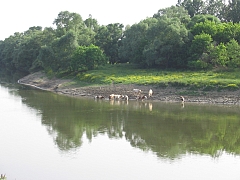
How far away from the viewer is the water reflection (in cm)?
3344

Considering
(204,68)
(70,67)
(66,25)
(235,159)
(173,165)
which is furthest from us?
(66,25)

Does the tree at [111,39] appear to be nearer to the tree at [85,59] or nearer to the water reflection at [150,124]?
the tree at [85,59]

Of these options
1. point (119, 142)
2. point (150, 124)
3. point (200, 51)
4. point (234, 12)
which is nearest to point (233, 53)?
point (200, 51)

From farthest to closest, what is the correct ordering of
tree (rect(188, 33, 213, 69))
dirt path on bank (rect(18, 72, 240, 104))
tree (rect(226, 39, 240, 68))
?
tree (rect(188, 33, 213, 69)) → tree (rect(226, 39, 240, 68)) → dirt path on bank (rect(18, 72, 240, 104))

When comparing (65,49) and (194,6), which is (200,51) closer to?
(65,49)

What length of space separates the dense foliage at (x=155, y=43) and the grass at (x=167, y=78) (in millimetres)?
3148

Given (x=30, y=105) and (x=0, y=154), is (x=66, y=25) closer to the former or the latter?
(x=30, y=105)

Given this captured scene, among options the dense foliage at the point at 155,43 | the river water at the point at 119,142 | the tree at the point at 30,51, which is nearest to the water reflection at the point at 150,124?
the river water at the point at 119,142

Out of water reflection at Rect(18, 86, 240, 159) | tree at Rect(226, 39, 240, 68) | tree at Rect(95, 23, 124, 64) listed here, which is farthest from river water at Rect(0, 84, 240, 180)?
tree at Rect(95, 23, 124, 64)

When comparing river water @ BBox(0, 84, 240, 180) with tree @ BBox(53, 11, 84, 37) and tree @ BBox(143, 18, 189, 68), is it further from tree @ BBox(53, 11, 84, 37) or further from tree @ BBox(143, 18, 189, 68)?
tree @ BBox(53, 11, 84, 37)

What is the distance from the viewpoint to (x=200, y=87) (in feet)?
201

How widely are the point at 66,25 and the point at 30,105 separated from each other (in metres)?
56.4

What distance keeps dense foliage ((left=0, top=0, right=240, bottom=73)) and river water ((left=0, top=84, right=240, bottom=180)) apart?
20.8 m

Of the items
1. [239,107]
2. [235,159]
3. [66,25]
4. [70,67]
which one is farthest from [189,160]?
[66,25]
